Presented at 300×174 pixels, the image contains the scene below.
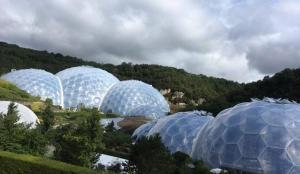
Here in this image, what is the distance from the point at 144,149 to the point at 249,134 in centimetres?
668

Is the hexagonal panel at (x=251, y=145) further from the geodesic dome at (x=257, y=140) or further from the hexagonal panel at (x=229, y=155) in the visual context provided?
the hexagonal panel at (x=229, y=155)

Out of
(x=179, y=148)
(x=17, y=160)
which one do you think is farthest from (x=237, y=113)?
(x=17, y=160)

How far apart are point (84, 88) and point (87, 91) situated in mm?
584

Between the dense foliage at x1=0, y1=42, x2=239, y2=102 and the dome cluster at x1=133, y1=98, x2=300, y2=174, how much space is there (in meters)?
81.7

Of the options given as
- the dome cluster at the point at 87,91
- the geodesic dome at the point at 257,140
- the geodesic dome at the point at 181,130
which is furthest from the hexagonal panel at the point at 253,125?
the dome cluster at the point at 87,91

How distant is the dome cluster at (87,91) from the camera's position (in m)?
66.1

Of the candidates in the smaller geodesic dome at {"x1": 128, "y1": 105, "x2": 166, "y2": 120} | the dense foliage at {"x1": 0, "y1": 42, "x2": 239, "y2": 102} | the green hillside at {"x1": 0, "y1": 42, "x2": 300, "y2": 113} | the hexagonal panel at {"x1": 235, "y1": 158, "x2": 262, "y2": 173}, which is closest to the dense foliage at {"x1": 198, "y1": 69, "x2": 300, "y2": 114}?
the smaller geodesic dome at {"x1": 128, "y1": 105, "x2": 166, "y2": 120}

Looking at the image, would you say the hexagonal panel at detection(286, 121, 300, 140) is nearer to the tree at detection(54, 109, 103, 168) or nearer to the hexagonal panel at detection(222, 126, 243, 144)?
the hexagonal panel at detection(222, 126, 243, 144)

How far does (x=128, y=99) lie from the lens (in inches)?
2630

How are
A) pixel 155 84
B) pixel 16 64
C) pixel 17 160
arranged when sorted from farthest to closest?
pixel 155 84
pixel 16 64
pixel 17 160

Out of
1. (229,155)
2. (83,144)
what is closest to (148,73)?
(229,155)

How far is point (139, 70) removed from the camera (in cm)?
12438

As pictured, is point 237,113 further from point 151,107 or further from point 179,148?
point 151,107

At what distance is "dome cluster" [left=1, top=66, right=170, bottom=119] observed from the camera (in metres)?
66.1
